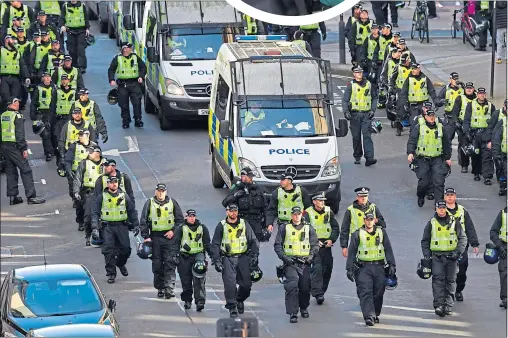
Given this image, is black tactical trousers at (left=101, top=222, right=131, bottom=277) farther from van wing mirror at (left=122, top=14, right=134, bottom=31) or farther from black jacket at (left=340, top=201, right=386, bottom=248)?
van wing mirror at (left=122, top=14, right=134, bottom=31)

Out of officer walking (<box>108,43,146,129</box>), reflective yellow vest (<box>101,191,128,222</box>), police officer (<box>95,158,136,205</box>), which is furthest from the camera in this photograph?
officer walking (<box>108,43,146,129</box>)

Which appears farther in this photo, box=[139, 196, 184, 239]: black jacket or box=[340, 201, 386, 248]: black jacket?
box=[139, 196, 184, 239]: black jacket

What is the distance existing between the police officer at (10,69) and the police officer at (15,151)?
14.2 ft

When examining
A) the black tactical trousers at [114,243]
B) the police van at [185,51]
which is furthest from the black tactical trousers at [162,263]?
the police van at [185,51]

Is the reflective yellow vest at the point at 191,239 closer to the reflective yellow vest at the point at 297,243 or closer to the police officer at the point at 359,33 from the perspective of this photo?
the reflective yellow vest at the point at 297,243

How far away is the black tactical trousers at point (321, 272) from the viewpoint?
2130cm

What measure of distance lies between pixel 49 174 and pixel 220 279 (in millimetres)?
7371

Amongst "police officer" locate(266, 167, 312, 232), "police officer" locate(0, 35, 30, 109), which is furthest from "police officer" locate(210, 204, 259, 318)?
"police officer" locate(0, 35, 30, 109)

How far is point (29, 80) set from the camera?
3181cm

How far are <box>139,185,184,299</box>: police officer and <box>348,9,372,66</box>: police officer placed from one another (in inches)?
527

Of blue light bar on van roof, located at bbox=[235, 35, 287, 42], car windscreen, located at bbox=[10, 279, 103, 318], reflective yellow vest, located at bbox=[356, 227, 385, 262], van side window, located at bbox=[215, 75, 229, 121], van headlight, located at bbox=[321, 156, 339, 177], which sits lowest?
van headlight, located at bbox=[321, 156, 339, 177]

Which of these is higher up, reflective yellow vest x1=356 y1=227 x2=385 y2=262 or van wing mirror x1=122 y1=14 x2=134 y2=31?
van wing mirror x1=122 y1=14 x2=134 y2=31

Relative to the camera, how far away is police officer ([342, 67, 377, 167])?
28.3 m

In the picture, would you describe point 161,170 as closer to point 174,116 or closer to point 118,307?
point 174,116
